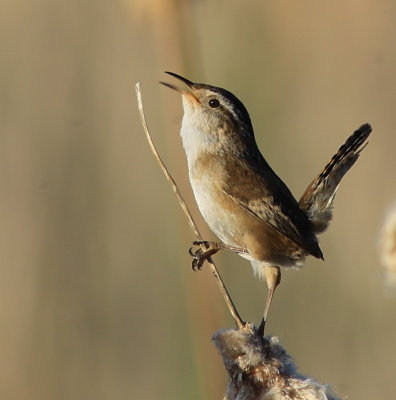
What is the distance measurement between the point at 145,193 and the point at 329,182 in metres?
1.80

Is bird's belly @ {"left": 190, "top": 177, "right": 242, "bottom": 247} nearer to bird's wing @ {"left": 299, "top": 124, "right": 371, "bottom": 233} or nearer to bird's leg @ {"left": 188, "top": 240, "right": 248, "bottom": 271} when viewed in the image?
bird's leg @ {"left": 188, "top": 240, "right": 248, "bottom": 271}

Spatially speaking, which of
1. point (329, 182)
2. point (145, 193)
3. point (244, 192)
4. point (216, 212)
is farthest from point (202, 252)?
point (145, 193)

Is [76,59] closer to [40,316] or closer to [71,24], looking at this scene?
[71,24]

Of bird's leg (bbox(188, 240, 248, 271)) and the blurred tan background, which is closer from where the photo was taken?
bird's leg (bbox(188, 240, 248, 271))

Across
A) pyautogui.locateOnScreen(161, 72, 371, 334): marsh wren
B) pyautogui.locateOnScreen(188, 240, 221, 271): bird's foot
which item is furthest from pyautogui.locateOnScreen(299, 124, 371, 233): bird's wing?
pyautogui.locateOnScreen(188, 240, 221, 271): bird's foot

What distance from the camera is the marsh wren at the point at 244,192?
343 cm

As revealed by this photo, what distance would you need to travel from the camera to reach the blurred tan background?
428cm

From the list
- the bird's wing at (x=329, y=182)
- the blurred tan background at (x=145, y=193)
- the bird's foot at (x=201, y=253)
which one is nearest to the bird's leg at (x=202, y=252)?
the bird's foot at (x=201, y=253)

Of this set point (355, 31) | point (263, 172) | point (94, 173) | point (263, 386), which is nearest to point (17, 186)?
point (94, 173)

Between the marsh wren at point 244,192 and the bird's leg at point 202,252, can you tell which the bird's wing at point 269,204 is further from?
the bird's leg at point 202,252

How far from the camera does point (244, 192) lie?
136 inches

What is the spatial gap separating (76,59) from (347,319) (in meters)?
2.08

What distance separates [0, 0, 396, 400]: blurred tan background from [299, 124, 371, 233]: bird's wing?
2.20 feet

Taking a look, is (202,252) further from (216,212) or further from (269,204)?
(269,204)
